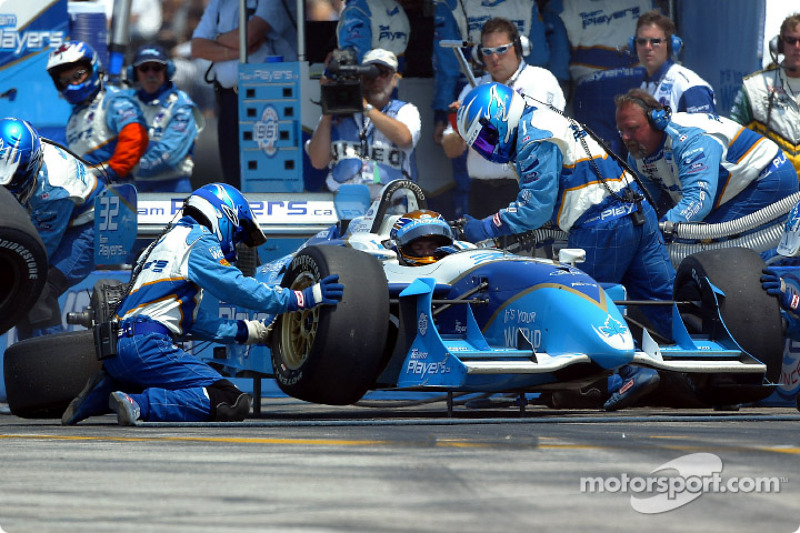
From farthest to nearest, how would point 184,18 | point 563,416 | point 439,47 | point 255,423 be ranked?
point 184,18 → point 439,47 → point 563,416 → point 255,423

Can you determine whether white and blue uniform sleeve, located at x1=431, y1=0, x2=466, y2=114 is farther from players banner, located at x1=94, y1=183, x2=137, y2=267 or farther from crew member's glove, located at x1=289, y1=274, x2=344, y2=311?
crew member's glove, located at x1=289, y1=274, x2=344, y2=311

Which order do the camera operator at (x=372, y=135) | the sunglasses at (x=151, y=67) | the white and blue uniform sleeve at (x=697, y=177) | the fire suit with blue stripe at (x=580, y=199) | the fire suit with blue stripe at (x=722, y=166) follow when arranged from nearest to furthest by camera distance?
the fire suit with blue stripe at (x=580, y=199), the white and blue uniform sleeve at (x=697, y=177), the fire suit with blue stripe at (x=722, y=166), the camera operator at (x=372, y=135), the sunglasses at (x=151, y=67)

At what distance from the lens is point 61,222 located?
10188 mm

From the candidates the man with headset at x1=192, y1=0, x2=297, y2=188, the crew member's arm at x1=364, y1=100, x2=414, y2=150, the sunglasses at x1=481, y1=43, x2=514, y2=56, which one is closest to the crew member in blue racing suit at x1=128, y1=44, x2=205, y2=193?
the man with headset at x1=192, y1=0, x2=297, y2=188

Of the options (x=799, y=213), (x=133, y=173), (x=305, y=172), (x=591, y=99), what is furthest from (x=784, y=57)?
(x=133, y=173)

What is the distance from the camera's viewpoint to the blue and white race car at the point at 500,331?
718cm

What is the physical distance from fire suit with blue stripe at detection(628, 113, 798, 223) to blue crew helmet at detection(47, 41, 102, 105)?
4753 millimetres

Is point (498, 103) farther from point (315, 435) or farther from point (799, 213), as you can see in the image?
point (315, 435)

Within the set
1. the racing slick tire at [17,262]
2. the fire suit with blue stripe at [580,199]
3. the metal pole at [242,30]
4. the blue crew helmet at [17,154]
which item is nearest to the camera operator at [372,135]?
the metal pole at [242,30]

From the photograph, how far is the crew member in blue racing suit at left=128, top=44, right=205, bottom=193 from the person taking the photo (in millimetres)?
11820

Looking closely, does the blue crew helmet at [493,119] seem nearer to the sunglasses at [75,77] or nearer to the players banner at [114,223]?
the players banner at [114,223]

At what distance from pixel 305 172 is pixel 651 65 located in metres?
3.11

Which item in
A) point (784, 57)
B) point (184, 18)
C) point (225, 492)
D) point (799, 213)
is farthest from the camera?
point (184, 18)

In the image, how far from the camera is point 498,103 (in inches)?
349
